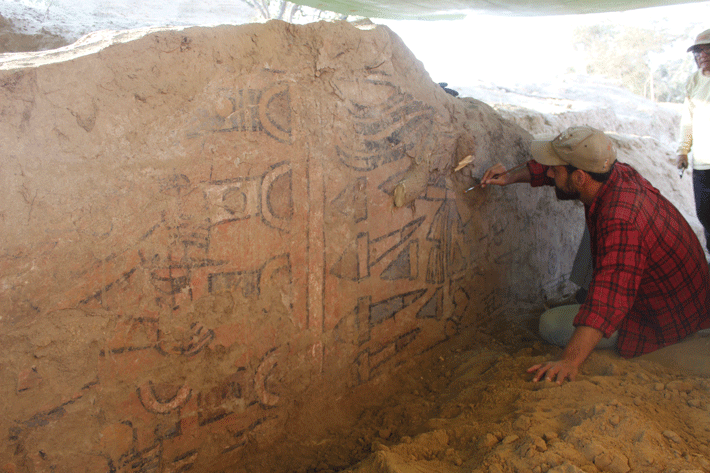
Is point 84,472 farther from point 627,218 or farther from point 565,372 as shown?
point 627,218

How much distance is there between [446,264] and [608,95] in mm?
7061

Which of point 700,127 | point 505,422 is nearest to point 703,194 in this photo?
point 700,127

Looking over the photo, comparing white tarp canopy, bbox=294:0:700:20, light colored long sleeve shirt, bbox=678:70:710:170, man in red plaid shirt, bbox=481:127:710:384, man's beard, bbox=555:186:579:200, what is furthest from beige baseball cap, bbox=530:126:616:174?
white tarp canopy, bbox=294:0:700:20

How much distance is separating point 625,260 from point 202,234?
5.27 ft

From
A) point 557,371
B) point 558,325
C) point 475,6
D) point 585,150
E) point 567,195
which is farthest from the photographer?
point 475,6

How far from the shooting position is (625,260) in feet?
6.86

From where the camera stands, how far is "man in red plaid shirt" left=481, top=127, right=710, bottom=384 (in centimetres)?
206

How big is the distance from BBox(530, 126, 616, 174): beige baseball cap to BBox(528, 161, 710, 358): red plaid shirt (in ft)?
0.30

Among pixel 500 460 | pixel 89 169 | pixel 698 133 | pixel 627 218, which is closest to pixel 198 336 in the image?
pixel 89 169

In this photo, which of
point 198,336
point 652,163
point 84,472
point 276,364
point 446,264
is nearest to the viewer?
point 84,472

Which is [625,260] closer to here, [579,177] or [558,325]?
[579,177]

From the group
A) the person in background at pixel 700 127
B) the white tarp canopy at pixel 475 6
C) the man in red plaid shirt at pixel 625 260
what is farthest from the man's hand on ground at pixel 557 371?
the white tarp canopy at pixel 475 6

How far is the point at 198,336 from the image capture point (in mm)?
1766

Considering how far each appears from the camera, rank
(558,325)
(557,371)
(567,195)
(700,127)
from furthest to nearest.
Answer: (700,127) → (558,325) → (567,195) → (557,371)
